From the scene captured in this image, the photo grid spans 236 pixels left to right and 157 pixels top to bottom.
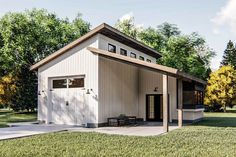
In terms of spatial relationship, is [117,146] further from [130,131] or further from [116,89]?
[116,89]

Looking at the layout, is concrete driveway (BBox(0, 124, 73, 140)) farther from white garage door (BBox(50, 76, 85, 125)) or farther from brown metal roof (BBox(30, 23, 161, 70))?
brown metal roof (BBox(30, 23, 161, 70))

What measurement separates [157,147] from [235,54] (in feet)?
174

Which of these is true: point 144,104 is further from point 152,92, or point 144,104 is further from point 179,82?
point 179,82

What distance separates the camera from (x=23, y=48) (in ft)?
95.2

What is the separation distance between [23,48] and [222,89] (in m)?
24.7

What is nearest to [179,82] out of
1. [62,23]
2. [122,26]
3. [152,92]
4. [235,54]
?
[152,92]

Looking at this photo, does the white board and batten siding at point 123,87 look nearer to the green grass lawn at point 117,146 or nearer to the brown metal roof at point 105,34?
the brown metal roof at point 105,34

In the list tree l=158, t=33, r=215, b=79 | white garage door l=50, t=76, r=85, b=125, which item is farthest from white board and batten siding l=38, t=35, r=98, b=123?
tree l=158, t=33, r=215, b=79

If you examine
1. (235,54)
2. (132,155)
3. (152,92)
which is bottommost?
(132,155)

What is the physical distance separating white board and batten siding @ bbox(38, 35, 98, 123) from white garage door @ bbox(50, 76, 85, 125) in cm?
19

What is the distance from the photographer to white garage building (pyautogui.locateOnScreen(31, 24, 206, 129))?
15.6 metres

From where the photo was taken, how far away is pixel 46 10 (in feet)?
113

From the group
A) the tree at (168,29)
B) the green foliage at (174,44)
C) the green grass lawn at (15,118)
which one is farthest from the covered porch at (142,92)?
the tree at (168,29)

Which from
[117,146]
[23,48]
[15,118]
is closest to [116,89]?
[117,146]
